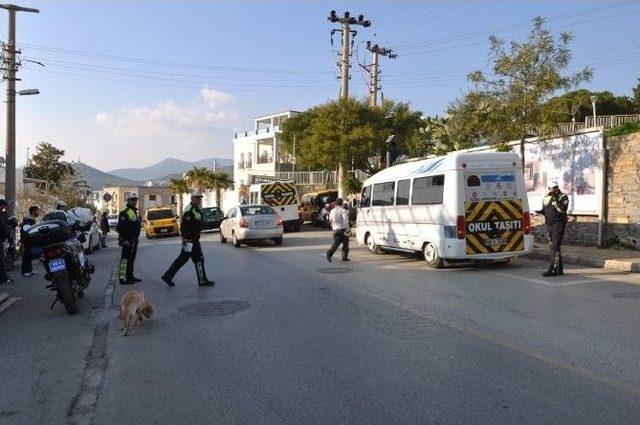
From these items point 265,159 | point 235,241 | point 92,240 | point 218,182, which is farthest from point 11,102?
point 265,159

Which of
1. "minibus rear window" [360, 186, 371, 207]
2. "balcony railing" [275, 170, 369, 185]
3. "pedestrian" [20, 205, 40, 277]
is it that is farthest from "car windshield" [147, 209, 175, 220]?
"minibus rear window" [360, 186, 371, 207]

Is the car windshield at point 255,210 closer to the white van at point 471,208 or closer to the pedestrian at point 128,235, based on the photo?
the white van at point 471,208

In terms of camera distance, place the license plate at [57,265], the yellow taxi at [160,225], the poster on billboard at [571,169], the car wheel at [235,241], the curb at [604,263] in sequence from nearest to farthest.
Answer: the license plate at [57,265]
the curb at [604,263]
the poster on billboard at [571,169]
the car wheel at [235,241]
the yellow taxi at [160,225]

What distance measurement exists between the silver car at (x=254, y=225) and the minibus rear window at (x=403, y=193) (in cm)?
660

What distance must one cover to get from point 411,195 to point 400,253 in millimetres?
2807

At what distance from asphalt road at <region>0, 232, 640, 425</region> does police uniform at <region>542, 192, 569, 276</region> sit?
652 millimetres

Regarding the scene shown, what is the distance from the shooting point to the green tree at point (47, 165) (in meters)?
55.4

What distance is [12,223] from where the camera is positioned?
14719mm

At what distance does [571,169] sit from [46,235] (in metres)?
13.6

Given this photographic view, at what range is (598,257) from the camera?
43.3 feet

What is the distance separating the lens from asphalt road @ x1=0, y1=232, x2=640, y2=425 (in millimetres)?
4465

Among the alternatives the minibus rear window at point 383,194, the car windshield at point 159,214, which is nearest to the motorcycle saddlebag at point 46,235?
the minibus rear window at point 383,194

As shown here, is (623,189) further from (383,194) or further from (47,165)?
(47,165)

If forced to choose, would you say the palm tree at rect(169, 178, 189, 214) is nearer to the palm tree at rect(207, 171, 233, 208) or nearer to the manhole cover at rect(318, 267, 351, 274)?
the palm tree at rect(207, 171, 233, 208)
